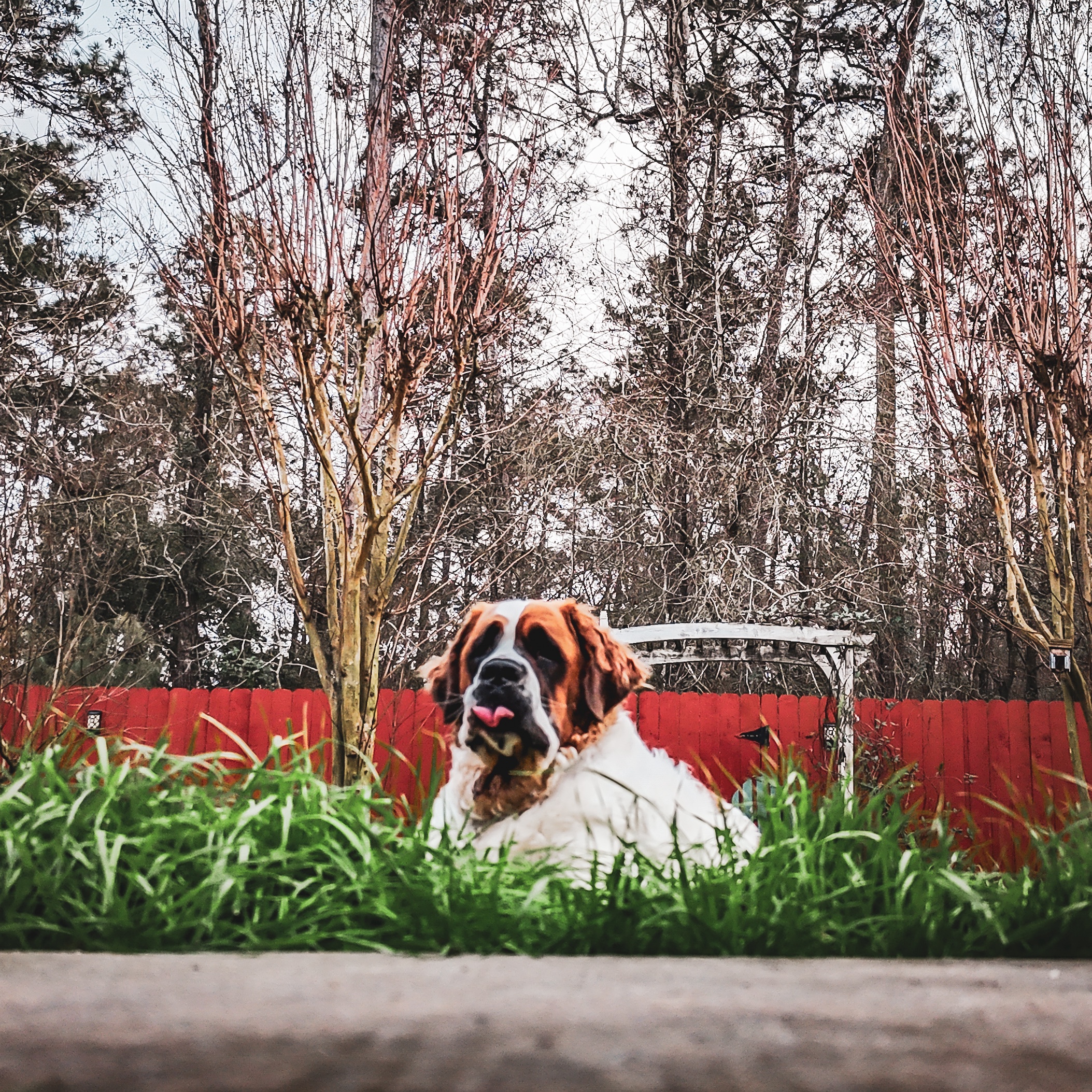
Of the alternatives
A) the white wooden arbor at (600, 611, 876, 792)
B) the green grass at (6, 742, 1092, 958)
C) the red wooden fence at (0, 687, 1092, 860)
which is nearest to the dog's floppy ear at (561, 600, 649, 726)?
the green grass at (6, 742, 1092, 958)

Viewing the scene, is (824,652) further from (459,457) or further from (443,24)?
(443,24)

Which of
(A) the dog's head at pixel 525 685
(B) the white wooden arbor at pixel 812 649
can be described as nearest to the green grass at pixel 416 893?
(A) the dog's head at pixel 525 685

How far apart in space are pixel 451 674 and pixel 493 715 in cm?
36

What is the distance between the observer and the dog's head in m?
2.93

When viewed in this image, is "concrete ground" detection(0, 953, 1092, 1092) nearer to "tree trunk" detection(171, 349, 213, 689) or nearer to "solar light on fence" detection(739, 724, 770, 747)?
"solar light on fence" detection(739, 724, 770, 747)

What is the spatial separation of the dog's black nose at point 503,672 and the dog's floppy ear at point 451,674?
8.2 inches

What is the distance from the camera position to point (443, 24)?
12.4 feet

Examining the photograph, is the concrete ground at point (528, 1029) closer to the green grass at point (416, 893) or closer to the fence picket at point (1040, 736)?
the green grass at point (416, 893)

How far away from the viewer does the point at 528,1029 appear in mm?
961

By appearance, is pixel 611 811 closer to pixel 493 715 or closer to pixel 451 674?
pixel 493 715

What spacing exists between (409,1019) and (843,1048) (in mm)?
430

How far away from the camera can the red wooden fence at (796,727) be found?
7.92m

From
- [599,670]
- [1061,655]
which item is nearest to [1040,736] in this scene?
[1061,655]

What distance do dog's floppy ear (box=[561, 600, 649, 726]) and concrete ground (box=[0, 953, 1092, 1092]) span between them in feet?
5.76
